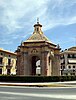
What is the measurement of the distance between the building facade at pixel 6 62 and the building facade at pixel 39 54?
26942mm

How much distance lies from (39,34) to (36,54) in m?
4.26

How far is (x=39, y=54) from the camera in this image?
43.1 meters

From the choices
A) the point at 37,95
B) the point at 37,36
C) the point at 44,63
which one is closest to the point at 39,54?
the point at 44,63

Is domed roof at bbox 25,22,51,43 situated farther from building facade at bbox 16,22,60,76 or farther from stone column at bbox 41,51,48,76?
stone column at bbox 41,51,48,76

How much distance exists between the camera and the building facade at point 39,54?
42.6 metres

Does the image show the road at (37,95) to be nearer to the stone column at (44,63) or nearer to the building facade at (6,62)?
the stone column at (44,63)

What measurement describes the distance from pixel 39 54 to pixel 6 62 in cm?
3274

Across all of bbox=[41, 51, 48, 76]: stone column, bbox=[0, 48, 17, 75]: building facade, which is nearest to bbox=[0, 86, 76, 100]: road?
bbox=[41, 51, 48, 76]: stone column

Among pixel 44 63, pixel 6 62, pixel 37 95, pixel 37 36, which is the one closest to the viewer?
pixel 37 95

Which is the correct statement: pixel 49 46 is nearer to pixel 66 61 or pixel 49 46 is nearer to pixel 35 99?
pixel 35 99

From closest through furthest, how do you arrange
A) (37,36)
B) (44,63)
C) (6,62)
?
(44,63), (37,36), (6,62)

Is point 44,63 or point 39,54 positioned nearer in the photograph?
point 44,63

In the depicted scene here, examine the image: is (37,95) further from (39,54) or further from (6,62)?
(6,62)

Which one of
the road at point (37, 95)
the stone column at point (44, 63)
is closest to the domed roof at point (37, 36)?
the stone column at point (44, 63)
